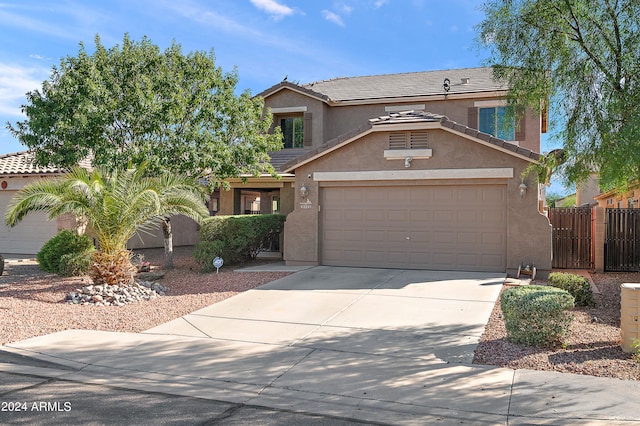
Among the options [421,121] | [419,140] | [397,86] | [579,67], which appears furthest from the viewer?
[397,86]

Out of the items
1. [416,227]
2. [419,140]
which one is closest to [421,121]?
[419,140]

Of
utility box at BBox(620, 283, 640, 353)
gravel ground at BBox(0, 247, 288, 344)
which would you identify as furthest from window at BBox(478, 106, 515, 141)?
utility box at BBox(620, 283, 640, 353)

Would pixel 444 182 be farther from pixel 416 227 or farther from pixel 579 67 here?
pixel 579 67

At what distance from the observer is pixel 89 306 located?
1026cm

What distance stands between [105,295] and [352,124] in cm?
1185

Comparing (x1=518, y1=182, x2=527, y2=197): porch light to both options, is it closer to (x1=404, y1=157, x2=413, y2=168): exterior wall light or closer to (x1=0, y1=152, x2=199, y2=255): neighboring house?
(x1=404, y1=157, x2=413, y2=168): exterior wall light

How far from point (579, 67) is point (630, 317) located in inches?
169

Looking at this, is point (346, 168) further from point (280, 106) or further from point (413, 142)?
point (280, 106)

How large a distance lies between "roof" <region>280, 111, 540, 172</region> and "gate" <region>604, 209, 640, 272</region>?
14.0 ft

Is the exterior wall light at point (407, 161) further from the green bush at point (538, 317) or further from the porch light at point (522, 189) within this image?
the green bush at point (538, 317)

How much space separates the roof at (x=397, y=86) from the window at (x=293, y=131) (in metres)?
1.26

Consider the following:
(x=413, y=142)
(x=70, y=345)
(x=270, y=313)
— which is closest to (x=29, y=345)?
(x=70, y=345)

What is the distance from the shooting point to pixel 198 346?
753cm

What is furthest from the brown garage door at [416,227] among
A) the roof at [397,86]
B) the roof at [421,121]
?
the roof at [397,86]
